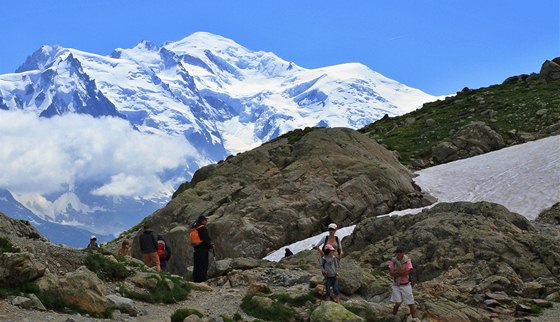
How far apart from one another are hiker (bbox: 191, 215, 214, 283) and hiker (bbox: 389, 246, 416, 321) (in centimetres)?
977

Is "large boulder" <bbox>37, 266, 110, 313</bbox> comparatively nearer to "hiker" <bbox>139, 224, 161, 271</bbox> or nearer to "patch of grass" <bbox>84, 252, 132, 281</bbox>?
"patch of grass" <bbox>84, 252, 132, 281</bbox>

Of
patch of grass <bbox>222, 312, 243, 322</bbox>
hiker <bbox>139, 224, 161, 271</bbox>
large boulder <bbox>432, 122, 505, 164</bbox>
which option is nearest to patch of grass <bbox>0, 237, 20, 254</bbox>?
patch of grass <bbox>222, 312, 243, 322</bbox>

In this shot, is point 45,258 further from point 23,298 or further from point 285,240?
point 285,240

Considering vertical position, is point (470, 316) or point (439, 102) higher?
point (439, 102)

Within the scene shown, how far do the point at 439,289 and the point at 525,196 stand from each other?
83.9 ft

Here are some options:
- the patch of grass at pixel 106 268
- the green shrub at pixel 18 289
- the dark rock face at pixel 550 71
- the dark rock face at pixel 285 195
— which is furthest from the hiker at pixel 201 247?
the dark rock face at pixel 550 71

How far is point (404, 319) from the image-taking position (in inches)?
939

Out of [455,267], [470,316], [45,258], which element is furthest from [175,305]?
[455,267]

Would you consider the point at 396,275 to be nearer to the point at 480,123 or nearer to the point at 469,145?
the point at 469,145

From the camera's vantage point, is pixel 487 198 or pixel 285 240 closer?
pixel 285 240

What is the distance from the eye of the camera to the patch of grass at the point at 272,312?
23.0 meters

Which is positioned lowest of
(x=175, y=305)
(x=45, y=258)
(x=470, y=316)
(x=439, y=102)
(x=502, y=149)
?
(x=470, y=316)

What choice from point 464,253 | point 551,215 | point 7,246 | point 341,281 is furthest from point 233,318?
point 551,215

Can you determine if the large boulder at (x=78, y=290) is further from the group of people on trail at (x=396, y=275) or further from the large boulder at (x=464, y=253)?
the large boulder at (x=464, y=253)
